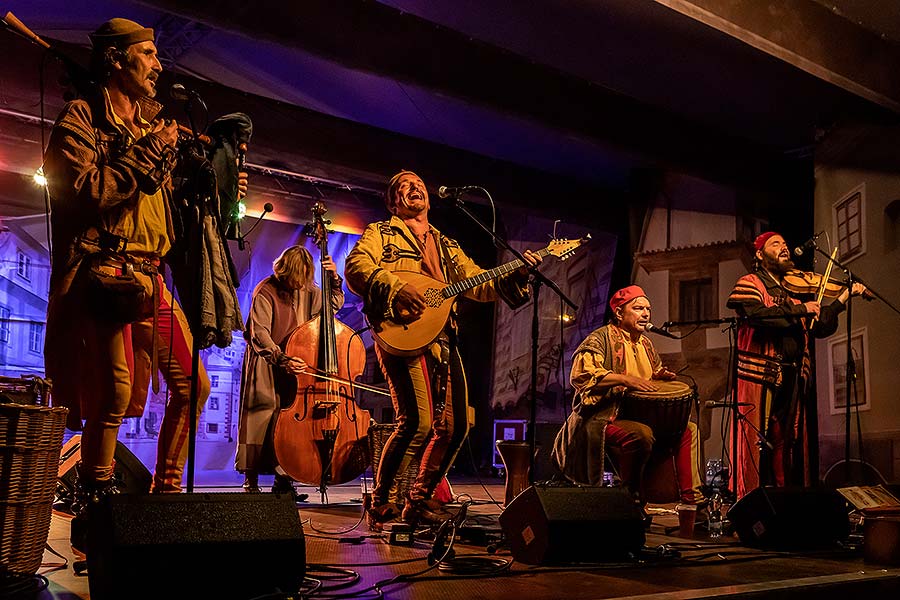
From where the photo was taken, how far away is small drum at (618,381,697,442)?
4.69 m

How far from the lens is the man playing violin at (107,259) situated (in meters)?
2.99

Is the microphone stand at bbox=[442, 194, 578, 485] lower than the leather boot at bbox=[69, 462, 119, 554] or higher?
higher

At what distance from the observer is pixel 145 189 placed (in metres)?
3.02

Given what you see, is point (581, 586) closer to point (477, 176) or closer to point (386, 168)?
point (386, 168)

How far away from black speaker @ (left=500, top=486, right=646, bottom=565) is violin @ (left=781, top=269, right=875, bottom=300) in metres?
3.07

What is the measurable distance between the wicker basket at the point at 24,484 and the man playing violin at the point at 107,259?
297mm

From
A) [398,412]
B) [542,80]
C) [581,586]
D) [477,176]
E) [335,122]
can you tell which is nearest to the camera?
[581,586]

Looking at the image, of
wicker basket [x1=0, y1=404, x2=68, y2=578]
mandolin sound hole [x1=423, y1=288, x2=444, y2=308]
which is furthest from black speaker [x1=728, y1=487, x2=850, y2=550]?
wicker basket [x1=0, y1=404, x2=68, y2=578]

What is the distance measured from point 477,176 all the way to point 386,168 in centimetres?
123

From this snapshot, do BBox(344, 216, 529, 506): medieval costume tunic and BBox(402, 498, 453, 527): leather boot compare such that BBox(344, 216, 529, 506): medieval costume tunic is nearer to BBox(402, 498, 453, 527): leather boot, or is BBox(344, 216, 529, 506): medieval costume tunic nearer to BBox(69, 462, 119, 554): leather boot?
BBox(402, 498, 453, 527): leather boot

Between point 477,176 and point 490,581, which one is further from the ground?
point 477,176

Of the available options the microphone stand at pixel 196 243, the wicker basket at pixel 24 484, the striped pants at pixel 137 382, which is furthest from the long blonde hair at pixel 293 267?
the wicker basket at pixel 24 484

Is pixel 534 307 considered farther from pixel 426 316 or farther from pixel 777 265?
pixel 777 265

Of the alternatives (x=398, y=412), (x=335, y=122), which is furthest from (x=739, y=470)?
(x=335, y=122)
